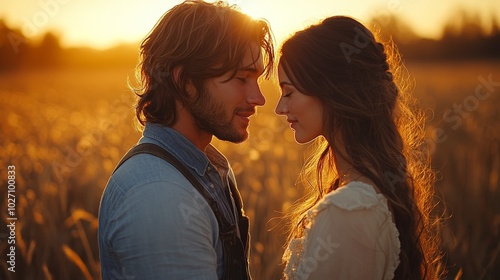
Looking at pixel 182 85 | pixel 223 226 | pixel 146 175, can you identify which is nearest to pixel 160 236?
pixel 146 175

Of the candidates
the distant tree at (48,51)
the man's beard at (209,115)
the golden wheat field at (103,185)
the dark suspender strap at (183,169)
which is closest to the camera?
the dark suspender strap at (183,169)

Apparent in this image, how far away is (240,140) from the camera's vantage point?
2.87 meters

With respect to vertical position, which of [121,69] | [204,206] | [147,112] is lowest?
[204,206]

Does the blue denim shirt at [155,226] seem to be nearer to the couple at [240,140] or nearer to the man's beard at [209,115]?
the couple at [240,140]

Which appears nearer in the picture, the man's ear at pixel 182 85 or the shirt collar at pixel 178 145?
the shirt collar at pixel 178 145

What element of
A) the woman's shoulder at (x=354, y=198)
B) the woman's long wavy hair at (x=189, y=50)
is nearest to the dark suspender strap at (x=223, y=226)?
the woman's long wavy hair at (x=189, y=50)

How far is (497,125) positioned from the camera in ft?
26.8

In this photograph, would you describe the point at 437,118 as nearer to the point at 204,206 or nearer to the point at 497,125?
the point at 497,125

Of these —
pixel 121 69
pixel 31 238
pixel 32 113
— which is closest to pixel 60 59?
pixel 121 69

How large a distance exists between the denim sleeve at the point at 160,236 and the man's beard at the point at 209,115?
0.62 metres

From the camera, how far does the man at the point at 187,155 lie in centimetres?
204

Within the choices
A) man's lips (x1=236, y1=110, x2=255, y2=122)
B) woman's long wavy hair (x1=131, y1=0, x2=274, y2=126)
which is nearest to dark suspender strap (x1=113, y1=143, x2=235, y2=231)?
woman's long wavy hair (x1=131, y1=0, x2=274, y2=126)

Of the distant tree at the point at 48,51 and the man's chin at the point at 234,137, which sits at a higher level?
the distant tree at the point at 48,51

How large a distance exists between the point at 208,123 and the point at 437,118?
31.4ft
